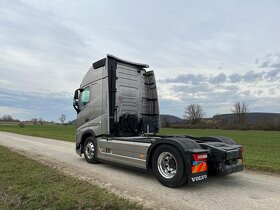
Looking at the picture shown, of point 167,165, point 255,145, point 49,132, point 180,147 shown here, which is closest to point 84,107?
point 167,165

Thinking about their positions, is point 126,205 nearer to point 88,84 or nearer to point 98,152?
point 98,152

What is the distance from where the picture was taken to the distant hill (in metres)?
82.8

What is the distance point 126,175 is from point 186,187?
2000 millimetres

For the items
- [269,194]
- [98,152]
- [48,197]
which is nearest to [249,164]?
[269,194]

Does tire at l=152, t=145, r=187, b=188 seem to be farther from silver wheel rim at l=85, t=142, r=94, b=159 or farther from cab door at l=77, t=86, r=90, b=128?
cab door at l=77, t=86, r=90, b=128

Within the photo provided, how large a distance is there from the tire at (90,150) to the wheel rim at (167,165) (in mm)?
3331

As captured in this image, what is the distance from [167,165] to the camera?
702cm

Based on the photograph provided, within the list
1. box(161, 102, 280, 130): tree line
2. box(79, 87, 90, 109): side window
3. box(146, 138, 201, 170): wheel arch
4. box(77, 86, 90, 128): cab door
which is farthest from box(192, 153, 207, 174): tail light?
box(161, 102, 280, 130): tree line

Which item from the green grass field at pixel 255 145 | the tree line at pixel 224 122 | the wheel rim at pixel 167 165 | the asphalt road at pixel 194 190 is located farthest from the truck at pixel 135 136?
the tree line at pixel 224 122

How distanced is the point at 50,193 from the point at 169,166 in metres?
2.72

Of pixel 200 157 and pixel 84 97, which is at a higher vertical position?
pixel 84 97

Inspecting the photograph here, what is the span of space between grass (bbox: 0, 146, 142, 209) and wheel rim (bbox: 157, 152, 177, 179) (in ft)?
4.99

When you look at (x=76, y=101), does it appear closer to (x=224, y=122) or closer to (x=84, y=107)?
(x=84, y=107)

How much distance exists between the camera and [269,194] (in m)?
6.27
